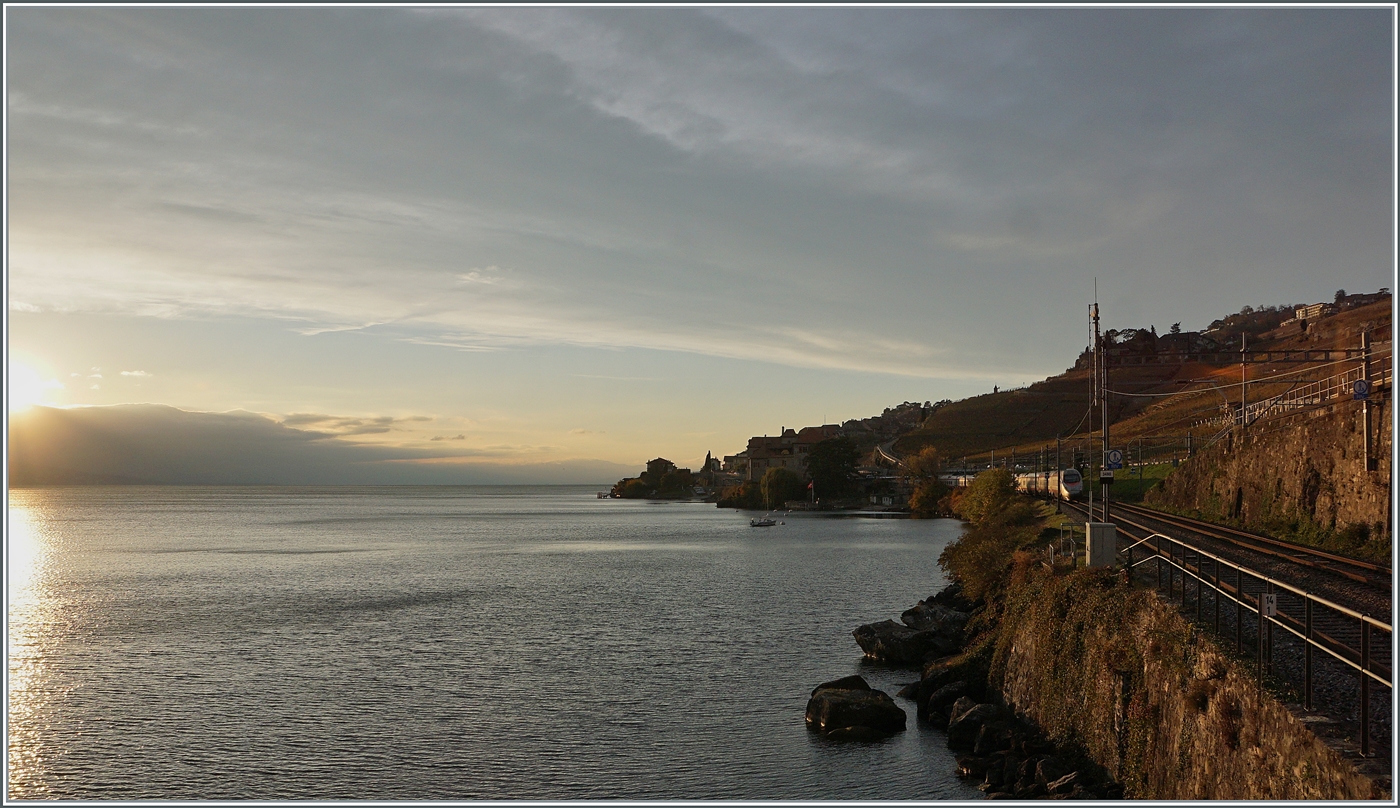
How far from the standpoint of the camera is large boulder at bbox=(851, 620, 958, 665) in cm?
3200

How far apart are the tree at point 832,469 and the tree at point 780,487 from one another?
11.8ft

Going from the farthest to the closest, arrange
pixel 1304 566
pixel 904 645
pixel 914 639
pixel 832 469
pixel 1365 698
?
pixel 832 469, pixel 914 639, pixel 904 645, pixel 1304 566, pixel 1365 698

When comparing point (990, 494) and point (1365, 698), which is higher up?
point (1365, 698)

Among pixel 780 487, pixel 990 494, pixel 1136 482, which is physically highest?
pixel 1136 482

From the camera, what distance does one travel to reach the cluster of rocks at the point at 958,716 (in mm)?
17469

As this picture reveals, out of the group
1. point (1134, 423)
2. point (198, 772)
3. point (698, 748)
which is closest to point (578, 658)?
point (698, 748)

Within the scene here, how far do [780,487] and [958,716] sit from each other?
149776 mm

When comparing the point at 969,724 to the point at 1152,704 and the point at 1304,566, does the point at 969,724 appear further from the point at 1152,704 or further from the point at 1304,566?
the point at 1304,566

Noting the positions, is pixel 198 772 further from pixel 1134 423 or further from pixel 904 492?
pixel 1134 423

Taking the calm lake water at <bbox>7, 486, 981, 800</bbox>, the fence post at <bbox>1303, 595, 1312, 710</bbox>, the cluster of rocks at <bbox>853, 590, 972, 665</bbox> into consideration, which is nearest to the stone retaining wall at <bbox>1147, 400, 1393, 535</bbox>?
the cluster of rocks at <bbox>853, 590, 972, 665</bbox>

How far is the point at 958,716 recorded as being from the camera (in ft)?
75.2

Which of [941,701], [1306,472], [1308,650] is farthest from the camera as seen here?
[1306,472]

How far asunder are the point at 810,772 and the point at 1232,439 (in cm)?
3624

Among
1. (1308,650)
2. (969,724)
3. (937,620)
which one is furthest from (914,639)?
(1308,650)
